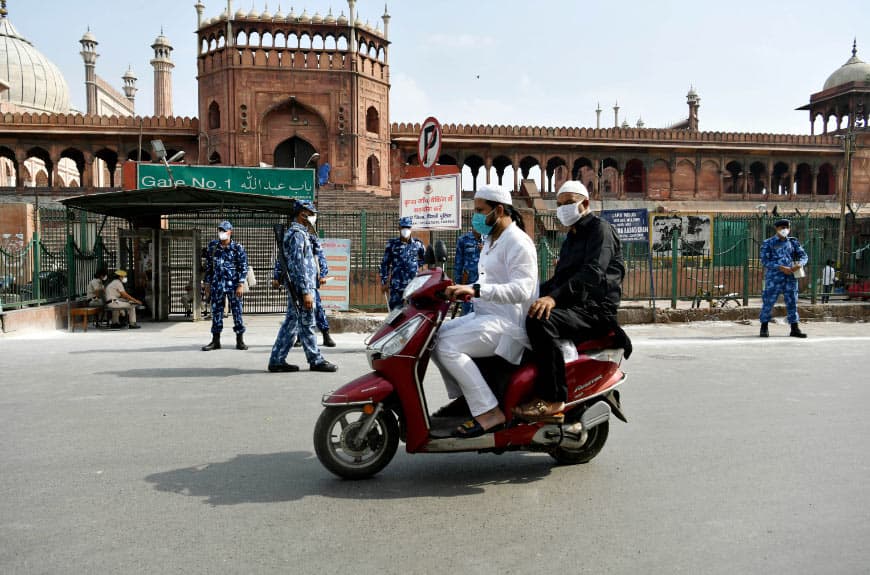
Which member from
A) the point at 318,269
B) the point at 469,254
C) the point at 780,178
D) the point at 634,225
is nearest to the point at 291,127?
the point at 634,225

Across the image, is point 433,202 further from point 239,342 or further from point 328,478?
point 328,478

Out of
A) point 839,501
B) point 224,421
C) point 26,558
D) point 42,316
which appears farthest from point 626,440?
point 42,316

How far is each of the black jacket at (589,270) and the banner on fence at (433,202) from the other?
5529 mm

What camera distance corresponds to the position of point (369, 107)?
3575 centimetres

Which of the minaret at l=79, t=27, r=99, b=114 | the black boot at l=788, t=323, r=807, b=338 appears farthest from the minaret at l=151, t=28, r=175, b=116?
the black boot at l=788, t=323, r=807, b=338

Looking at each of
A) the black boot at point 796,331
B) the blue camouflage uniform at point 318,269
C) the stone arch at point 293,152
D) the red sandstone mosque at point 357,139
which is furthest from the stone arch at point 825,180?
the blue camouflage uniform at point 318,269

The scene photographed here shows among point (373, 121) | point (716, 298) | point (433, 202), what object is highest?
point (373, 121)

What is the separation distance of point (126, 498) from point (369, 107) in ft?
111

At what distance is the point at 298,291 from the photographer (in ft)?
22.5

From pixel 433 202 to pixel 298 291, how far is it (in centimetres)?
347

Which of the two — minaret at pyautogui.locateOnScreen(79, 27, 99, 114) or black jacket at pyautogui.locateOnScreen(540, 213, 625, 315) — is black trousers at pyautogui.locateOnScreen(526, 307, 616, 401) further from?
minaret at pyautogui.locateOnScreen(79, 27, 99, 114)

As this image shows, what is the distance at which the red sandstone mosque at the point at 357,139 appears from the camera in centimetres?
3384

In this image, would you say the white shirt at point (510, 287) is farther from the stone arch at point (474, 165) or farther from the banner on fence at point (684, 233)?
the stone arch at point (474, 165)

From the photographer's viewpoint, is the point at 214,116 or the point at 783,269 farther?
the point at 214,116
